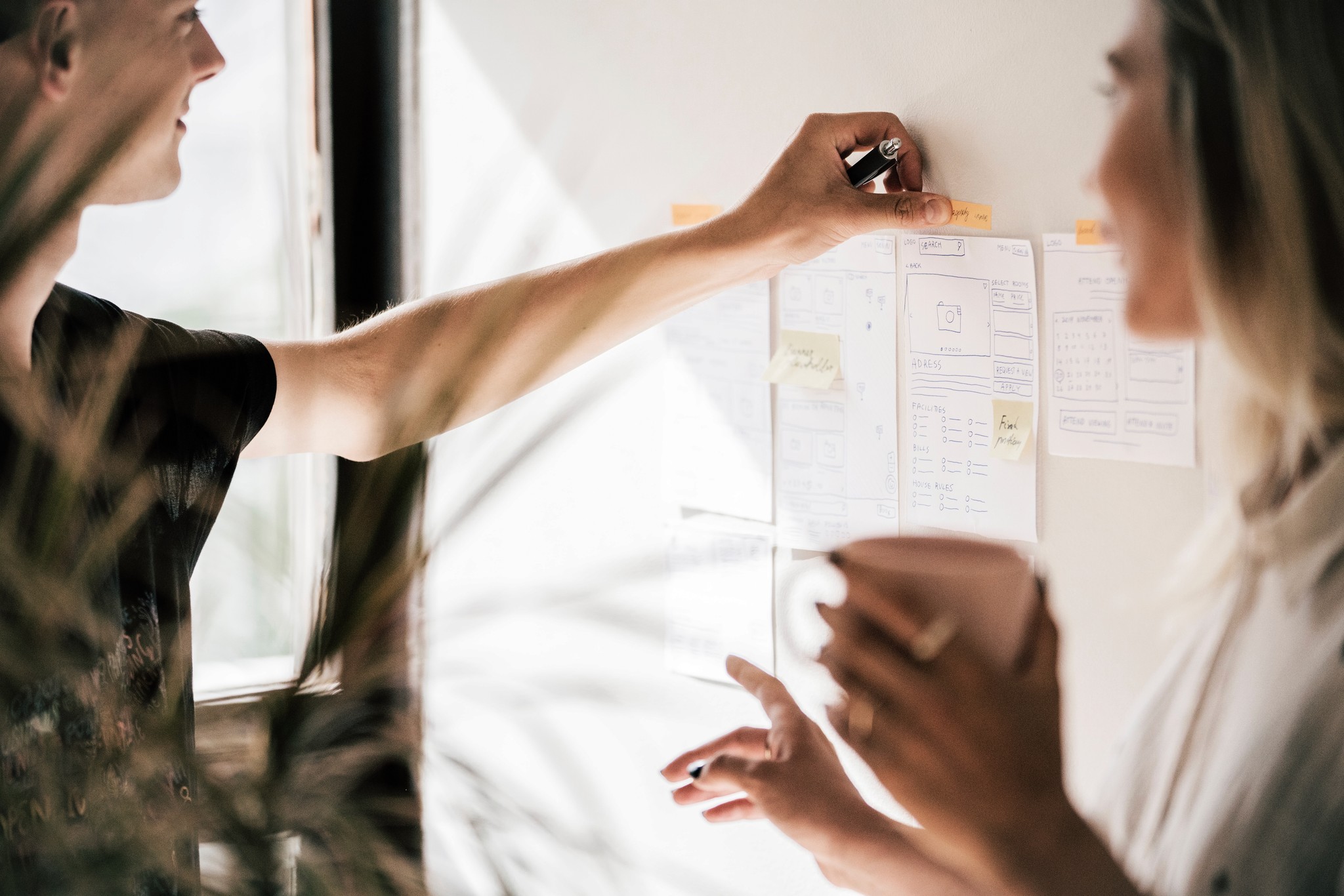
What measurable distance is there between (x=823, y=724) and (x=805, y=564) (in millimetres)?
225

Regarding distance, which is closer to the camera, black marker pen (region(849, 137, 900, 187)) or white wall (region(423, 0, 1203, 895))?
white wall (region(423, 0, 1203, 895))

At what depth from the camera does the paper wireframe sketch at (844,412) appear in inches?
53.9

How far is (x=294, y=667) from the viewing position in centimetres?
44

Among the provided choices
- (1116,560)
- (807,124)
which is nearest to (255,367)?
(807,124)

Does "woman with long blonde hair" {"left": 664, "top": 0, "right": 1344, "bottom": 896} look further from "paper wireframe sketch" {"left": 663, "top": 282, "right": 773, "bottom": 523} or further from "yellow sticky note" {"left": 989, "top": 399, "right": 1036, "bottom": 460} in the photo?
"paper wireframe sketch" {"left": 663, "top": 282, "right": 773, "bottom": 523}

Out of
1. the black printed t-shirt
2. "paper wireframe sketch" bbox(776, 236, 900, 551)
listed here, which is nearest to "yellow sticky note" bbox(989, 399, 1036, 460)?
"paper wireframe sketch" bbox(776, 236, 900, 551)

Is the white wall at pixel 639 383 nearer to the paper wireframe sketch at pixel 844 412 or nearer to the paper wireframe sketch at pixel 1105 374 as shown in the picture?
the paper wireframe sketch at pixel 1105 374

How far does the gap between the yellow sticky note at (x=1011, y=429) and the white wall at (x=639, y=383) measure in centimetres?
3

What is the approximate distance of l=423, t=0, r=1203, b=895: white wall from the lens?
49 centimetres

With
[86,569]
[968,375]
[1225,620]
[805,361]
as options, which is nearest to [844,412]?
Result: [805,361]

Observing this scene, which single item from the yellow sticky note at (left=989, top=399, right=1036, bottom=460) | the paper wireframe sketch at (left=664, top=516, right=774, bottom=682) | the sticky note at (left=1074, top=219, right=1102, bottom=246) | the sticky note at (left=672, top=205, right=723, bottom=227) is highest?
the sticky note at (left=672, top=205, right=723, bottom=227)

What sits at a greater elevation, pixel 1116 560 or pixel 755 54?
pixel 755 54

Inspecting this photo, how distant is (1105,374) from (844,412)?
1.36 feet

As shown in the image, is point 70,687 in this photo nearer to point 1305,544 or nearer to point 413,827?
point 413,827
